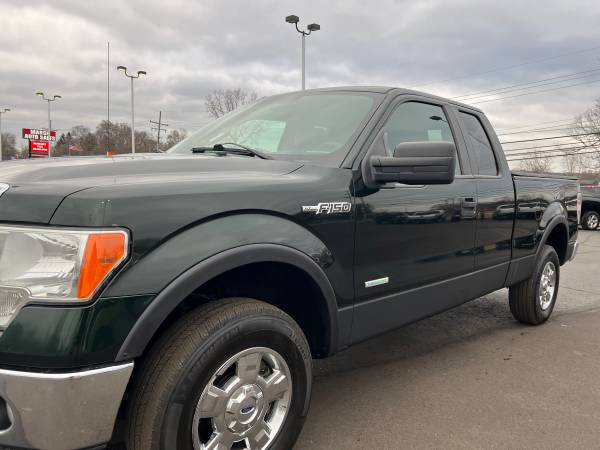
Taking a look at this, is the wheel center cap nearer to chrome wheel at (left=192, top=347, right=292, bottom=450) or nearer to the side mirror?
chrome wheel at (left=192, top=347, right=292, bottom=450)

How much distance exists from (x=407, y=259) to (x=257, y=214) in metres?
1.12

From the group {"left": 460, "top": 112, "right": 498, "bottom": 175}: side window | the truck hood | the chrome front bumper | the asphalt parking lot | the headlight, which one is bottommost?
the asphalt parking lot

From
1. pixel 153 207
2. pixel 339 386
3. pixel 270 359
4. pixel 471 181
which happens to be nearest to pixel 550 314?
pixel 471 181

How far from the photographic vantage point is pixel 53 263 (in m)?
1.59

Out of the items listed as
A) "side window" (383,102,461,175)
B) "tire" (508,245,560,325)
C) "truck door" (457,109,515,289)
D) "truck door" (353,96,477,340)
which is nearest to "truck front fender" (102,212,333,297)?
"truck door" (353,96,477,340)

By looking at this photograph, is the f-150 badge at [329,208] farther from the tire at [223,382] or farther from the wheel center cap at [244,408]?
the wheel center cap at [244,408]

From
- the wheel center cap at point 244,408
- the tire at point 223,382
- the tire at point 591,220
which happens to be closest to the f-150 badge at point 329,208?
the tire at point 223,382

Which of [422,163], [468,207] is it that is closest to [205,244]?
[422,163]

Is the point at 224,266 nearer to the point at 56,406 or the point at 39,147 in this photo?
the point at 56,406

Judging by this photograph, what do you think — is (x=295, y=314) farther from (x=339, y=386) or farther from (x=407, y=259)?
(x=339, y=386)

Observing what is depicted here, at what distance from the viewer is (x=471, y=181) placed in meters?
3.46

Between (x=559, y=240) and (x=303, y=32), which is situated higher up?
(x=303, y=32)

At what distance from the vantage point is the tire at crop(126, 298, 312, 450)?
1758 mm

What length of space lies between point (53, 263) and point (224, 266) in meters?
0.58
